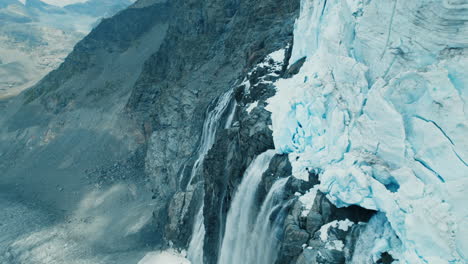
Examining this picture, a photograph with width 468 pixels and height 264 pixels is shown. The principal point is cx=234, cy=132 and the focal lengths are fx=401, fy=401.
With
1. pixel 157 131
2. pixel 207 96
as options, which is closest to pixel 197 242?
pixel 207 96

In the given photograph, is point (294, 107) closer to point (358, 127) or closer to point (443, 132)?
point (358, 127)

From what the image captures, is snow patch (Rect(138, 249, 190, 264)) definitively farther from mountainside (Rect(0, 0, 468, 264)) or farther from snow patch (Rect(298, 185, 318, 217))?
snow patch (Rect(298, 185, 318, 217))

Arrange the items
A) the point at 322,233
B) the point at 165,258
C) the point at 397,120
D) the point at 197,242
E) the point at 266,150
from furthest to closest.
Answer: the point at 165,258 < the point at 197,242 < the point at 266,150 < the point at 322,233 < the point at 397,120

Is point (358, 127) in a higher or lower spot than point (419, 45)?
lower

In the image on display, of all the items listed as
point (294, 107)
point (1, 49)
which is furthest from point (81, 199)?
point (1, 49)

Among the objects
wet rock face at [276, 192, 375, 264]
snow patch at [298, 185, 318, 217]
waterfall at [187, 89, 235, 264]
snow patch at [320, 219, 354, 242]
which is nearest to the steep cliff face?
waterfall at [187, 89, 235, 264]

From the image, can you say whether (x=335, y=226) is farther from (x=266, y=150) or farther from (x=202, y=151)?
(x=202, y=151)
